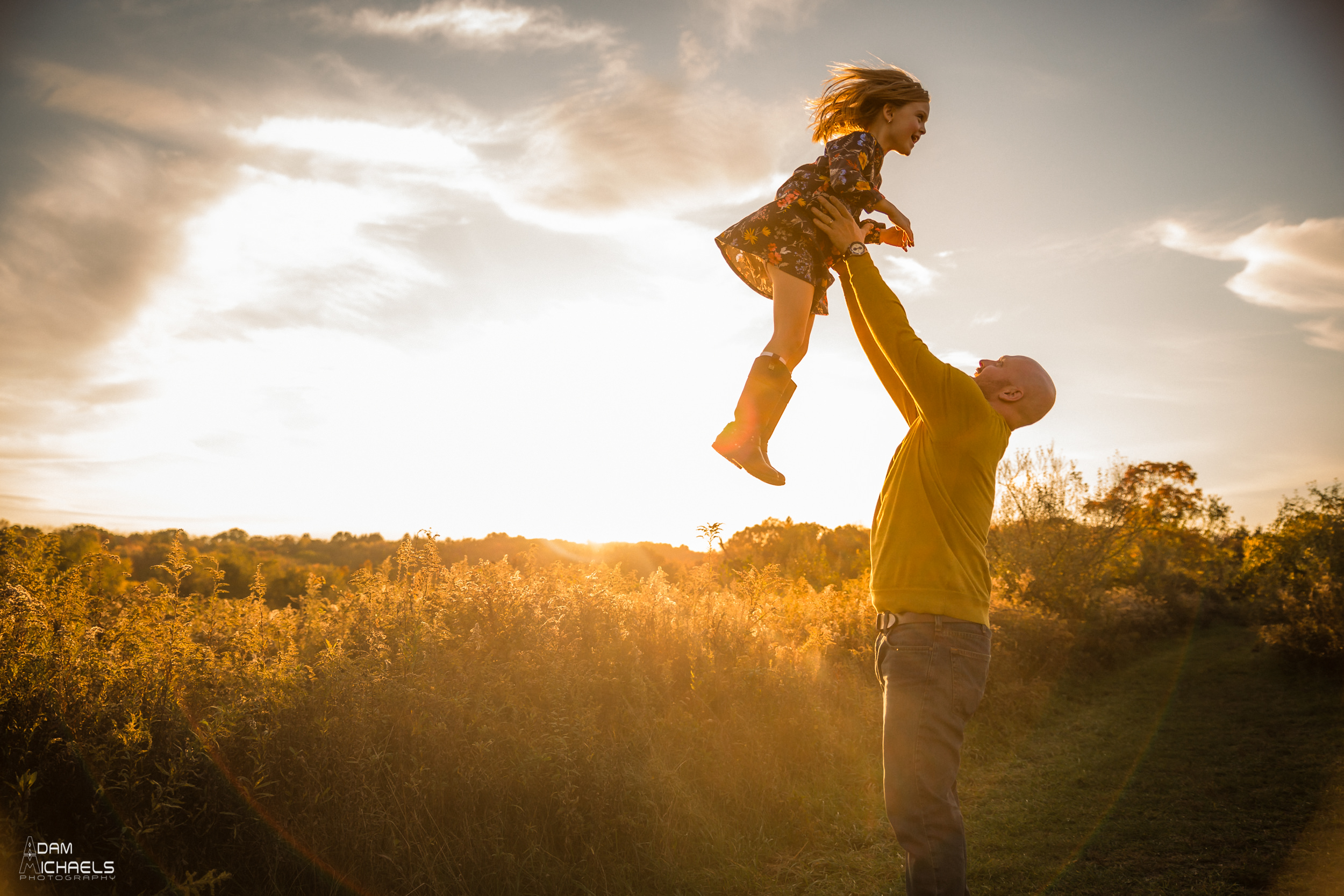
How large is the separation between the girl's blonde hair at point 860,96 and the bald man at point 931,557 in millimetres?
621

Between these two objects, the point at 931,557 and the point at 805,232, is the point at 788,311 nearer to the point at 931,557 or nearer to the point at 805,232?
the point at 805,232

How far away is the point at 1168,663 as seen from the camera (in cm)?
1673

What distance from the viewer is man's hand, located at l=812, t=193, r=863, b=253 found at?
2420 millimetres

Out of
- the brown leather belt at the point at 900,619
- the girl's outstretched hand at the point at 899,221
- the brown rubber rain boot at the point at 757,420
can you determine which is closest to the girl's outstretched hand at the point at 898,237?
the girl's outstretched hand at the point at 899,221

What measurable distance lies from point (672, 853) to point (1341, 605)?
15.3m

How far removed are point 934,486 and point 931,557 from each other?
A: 26cm

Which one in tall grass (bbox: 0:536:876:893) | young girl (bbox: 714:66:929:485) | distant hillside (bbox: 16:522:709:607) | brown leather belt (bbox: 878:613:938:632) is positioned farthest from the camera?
distant hillside (bbox: 16:522:709:607)

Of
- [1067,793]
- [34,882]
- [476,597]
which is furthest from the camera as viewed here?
[1067,793]

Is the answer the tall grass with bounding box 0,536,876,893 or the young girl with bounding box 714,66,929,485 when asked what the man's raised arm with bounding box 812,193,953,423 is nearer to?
the young girl with bounding box 714,66,929,485

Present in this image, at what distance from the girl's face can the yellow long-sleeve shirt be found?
0.74 m

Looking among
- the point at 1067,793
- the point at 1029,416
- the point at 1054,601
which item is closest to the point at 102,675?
the point at 1029,416

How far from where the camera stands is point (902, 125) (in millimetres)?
2732

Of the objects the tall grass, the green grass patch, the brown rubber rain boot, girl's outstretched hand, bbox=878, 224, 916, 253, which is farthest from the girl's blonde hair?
the green grass patch

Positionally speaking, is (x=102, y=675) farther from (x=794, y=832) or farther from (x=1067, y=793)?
(x=1067, y=793)
